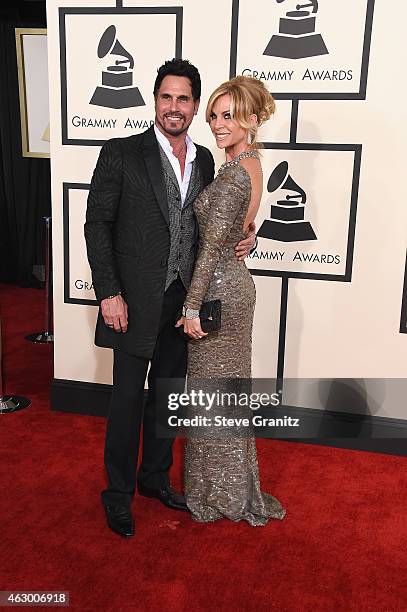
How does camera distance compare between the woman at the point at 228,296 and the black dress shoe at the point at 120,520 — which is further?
the black dress shoe at the point at 120,520

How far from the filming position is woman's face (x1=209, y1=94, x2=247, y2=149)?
232cm

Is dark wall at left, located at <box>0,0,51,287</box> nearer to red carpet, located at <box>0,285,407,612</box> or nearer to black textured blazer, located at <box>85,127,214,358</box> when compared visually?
red carpet, located at <box>0,285,407,612</box>

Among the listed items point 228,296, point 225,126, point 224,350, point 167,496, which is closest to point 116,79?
point 225,126

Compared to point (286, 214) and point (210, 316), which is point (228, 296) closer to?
point (210, 316)

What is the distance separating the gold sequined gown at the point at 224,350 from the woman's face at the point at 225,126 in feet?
0.23

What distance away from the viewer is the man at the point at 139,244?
233 centimetres

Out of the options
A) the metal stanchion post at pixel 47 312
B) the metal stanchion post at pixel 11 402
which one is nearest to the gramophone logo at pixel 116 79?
the metal stanchion post at pixel 11 402

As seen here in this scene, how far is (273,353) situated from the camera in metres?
3.42

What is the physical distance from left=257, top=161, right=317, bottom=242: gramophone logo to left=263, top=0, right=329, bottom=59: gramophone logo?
504 millimetres

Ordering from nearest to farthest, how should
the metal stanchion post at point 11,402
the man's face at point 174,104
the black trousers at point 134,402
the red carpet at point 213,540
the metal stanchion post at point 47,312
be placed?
the red carpet at point 213,540, the man's face at point 174,104, the black trousers at point 134,402, the metal stanchion post at point 11,402, the metal stanchion post at point 47,312

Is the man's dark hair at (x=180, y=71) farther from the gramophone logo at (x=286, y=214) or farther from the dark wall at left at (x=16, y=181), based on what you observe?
the dark wall at left at (x=16, y=181)

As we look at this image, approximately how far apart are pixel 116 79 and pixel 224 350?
1.61 metres

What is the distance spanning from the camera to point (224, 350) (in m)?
2.52

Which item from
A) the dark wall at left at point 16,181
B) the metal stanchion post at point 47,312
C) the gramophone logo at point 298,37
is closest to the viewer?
the gramophone logo at point 298,37
